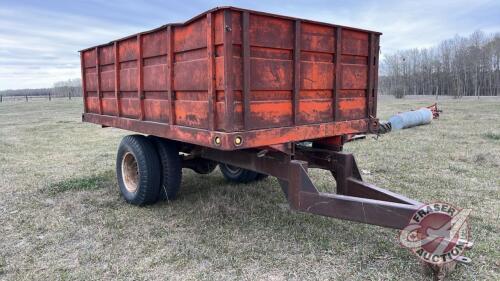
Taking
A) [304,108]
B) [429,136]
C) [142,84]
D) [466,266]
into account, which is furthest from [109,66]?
[429,136]

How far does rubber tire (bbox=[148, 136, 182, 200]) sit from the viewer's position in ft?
15.9

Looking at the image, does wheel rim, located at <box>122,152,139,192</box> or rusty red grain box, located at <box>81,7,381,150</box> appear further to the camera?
wheel rim, located at <box>122,152,139,192</box>

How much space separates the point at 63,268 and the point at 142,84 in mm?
1961

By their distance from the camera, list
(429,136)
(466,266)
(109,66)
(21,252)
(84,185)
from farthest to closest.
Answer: (429,136), (84,185), (109,66), (21,252), (466,266)

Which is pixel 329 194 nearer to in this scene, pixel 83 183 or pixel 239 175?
pixel 239 175

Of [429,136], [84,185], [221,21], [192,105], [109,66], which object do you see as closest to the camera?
[221,21]

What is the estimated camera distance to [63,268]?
11.3 ft

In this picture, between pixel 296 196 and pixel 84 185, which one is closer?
pixel 296 196

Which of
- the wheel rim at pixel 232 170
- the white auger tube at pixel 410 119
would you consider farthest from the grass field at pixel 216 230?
the white auger tube at pixel 410 119

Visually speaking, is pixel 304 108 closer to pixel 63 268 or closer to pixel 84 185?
pixel 63 268

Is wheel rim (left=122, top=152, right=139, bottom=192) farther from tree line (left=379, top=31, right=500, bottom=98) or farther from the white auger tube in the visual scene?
tree line (left=379, top=31, right=500, bottom=98)

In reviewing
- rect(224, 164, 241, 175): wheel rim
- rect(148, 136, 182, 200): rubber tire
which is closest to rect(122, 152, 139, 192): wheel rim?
rect(148, 136, 182, 200): rubber tire

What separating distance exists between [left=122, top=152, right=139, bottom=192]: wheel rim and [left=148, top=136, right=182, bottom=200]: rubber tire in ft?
1.81

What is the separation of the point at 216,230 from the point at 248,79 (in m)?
1.79
